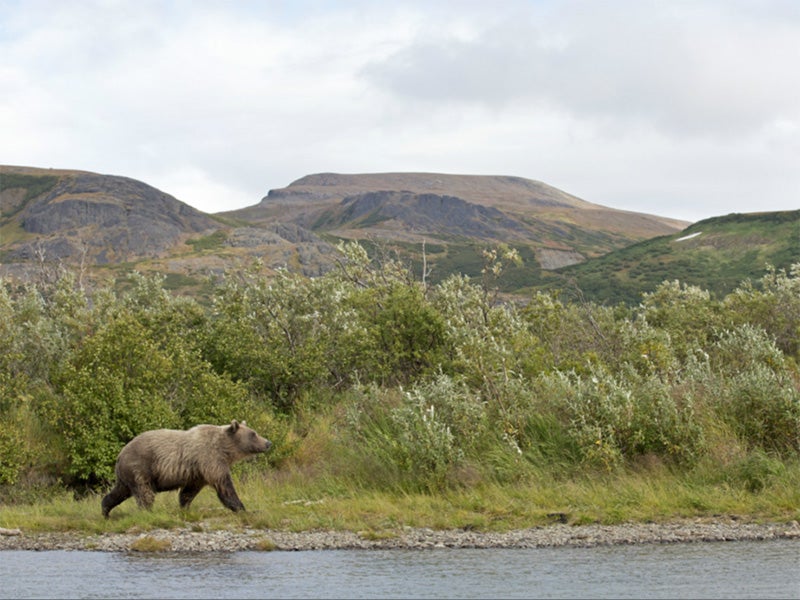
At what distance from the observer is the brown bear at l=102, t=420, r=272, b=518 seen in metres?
17.1

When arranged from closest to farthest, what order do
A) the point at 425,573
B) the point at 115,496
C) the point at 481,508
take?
the point at 425,573
the point at 115,496
the point at 481,508

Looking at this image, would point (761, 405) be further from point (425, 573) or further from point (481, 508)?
point (425, 573)

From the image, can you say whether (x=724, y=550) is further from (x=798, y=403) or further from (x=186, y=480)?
(x=186, y=480)

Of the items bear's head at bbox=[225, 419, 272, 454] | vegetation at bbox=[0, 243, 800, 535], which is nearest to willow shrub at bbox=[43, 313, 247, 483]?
vegetation at bbox=[0, 243, 800, 535]

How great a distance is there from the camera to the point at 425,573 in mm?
13172

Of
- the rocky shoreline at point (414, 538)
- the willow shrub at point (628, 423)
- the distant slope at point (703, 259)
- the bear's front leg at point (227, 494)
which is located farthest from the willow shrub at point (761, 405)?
the distant slope at point (703, 259)

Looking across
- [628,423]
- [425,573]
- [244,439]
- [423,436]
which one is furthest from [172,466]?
[628,423]

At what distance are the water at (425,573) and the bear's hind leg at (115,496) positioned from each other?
1.96 meters

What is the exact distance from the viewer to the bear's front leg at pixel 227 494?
56.9 feet

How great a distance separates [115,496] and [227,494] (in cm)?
209

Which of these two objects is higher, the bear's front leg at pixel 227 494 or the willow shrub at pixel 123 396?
the willow shrub at pixel 123 396

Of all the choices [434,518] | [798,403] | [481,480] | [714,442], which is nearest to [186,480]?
[434,518]

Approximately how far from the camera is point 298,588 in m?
12.5

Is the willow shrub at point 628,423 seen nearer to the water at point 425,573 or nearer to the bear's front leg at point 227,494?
the water at point 425,573
